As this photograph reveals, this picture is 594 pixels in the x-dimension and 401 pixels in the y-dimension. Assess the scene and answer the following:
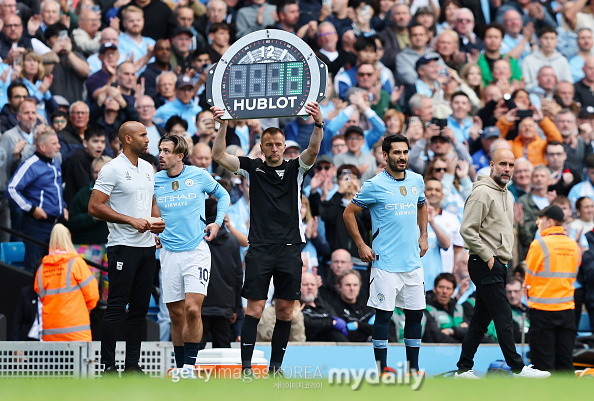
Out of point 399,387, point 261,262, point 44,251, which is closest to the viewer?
point 399,387

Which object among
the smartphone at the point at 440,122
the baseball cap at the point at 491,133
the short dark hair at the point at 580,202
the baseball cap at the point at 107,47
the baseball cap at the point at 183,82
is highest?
the baseball cap at the point at 107,47

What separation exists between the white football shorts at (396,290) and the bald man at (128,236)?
6.56ft

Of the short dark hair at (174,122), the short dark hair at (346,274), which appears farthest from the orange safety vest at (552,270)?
the short dark hair at (174,122)

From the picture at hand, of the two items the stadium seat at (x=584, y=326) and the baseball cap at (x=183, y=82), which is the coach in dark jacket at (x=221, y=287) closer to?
the baseball cap at (x=183, y=82)

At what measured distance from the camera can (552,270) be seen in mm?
11891

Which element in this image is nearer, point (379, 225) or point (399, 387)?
point (399, 387)

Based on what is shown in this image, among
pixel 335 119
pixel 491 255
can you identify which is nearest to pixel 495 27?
pixel 335 119

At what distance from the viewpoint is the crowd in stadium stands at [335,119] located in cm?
1303

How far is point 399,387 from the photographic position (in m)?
A: 7.10

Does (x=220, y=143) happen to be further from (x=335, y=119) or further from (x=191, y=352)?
(x=335, y=119)

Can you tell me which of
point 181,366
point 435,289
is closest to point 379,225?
point 181,366

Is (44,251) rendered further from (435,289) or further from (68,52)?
(435,289)

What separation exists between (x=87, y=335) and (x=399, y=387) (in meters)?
5.06

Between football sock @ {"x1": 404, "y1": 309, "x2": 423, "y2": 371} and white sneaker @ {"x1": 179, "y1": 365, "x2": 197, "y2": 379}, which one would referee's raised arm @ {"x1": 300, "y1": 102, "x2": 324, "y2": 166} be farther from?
white sneaker @ {"x1": 179, "y1": 365, "x2": 197, "y2": 379}
